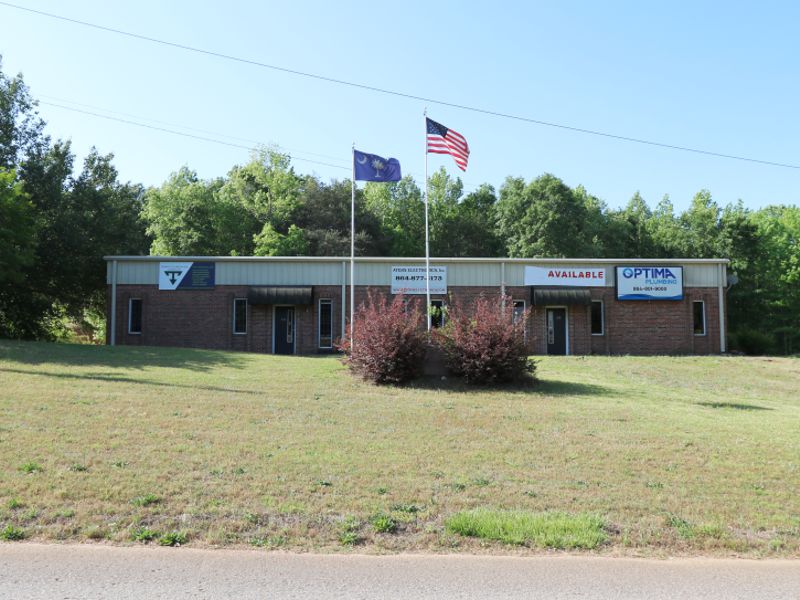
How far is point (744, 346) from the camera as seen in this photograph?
1391 inches

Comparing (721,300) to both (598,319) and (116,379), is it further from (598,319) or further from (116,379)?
(116,379)

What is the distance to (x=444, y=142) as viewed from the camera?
21578mm

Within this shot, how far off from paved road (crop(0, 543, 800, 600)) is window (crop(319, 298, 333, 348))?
23794mm

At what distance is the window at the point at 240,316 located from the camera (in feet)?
96.1

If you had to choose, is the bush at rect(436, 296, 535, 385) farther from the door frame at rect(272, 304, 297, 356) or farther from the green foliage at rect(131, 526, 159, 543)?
the door frame at rect(272, 304, 297, 356)

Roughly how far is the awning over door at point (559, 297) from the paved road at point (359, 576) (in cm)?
2406

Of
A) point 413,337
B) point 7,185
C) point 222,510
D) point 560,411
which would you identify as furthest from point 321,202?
point 222,510

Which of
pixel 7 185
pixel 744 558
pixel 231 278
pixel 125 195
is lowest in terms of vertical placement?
pixel 744 558

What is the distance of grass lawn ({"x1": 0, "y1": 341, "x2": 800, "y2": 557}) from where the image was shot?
6078 mm

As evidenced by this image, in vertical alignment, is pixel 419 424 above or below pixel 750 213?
below

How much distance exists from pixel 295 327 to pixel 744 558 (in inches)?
981

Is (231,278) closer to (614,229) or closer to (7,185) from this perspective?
(7,185)

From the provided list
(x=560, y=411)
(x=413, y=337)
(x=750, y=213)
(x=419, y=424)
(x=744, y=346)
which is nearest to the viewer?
(x=419, y=424)

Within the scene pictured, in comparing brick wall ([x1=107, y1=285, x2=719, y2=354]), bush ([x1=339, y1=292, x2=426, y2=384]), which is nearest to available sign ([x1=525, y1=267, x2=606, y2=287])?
brick wall ([x1=107, y1=285, x2=719, y2=354])
